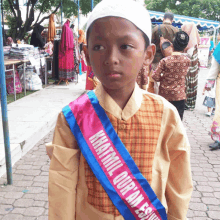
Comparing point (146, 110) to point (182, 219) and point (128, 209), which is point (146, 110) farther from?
point (182, 219)

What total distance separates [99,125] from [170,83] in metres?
3.16

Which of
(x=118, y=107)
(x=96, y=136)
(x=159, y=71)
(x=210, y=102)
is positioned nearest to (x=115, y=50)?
(x=118, y=107)

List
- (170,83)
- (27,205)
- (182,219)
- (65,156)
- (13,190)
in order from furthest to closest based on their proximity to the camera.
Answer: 1. (170,83)
2. (13,190)
3. (27,205)
4. (182,219)
5. (65,156)

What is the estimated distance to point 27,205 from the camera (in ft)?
8.87

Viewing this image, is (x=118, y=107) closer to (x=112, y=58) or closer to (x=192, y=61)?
(x=112, y=58)

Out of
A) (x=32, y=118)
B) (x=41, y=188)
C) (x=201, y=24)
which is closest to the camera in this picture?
(x=41, y=188)

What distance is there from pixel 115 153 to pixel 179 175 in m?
0.33

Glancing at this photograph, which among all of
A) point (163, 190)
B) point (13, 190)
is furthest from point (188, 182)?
point (13, 190)

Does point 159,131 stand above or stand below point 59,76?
above

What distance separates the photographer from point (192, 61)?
6.32 meters

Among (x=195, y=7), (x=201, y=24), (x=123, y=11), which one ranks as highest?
(x=195, y=7)

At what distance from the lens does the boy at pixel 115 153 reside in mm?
1184

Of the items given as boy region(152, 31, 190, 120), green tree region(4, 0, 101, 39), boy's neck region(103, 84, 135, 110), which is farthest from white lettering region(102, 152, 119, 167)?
green tree region(4, 0, 101, 39)

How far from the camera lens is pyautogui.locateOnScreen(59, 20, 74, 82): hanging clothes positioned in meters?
8.34
